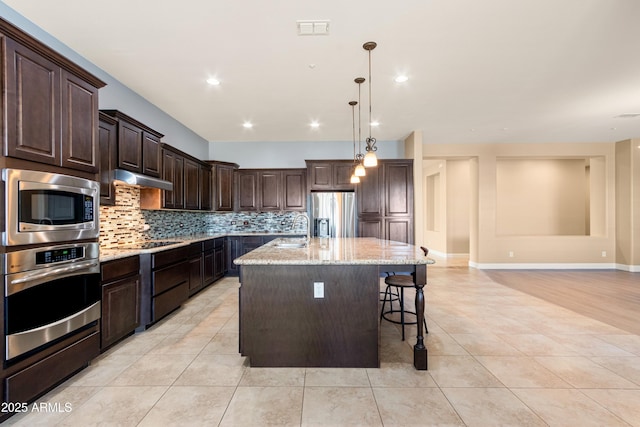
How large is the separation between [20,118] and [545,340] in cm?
448

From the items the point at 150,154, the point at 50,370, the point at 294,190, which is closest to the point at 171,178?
the point at 150,154

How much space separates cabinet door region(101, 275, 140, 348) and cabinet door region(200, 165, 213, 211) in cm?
253

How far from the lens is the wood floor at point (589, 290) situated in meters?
3.50

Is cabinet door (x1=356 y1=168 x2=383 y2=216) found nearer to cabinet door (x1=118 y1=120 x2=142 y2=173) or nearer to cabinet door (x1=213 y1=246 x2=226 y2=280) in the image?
cabinet door (x1=213 y1=246 x2=226 y2=280)

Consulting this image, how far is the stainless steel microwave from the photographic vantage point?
167 cm

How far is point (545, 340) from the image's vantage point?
2754 millimetres

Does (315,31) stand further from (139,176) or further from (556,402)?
(556,402)

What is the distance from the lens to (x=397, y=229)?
5613 millimetres

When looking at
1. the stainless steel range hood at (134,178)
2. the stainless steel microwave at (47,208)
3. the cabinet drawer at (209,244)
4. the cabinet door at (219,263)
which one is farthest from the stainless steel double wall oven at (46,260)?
the cabinet door at (219,263)

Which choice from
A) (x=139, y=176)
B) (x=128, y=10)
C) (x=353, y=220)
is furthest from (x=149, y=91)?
(x=353, y=220)

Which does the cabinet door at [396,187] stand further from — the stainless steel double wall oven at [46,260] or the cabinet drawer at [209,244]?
the stainless steel double wall oven at [46,260]

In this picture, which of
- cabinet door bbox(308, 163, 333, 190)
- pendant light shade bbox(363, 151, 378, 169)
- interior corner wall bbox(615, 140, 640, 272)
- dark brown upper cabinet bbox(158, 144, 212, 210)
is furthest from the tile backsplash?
interior corner wall bbox(615, 140, 640, 272)

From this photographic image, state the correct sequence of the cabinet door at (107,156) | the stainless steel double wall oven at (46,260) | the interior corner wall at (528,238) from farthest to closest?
1. the interior corner wall at (528,238)
2. the cabinet door at (107,156)
3. the stainless steel double wall oven at (46,260)

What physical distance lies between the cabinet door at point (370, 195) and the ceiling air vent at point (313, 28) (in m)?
3.34
